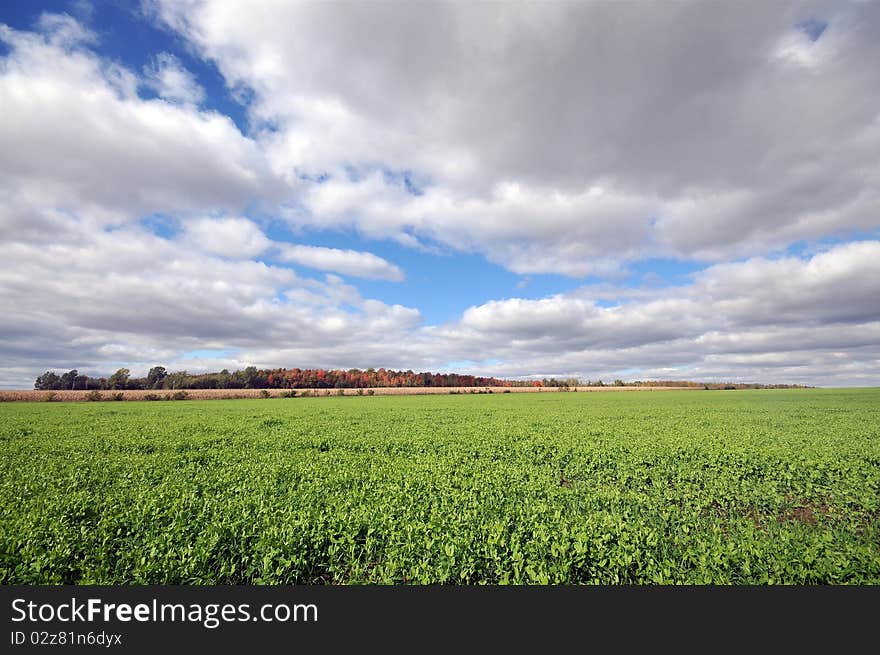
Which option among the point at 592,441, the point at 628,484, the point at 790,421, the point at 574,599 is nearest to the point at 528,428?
the point at 592,441

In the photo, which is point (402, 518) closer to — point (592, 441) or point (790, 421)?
point (592, 441)

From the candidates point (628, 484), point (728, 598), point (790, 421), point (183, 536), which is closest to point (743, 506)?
point (628, 484)

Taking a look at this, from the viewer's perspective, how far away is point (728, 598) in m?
6.90

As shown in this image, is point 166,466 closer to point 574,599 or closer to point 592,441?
point 574,599

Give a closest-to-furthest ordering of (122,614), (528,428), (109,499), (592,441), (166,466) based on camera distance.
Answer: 1. (122,614)
2. (109,499)
3. (166,466)
4. (592,441)
5. (528,428)

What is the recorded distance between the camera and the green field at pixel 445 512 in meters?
7.75

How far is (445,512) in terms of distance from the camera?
33.5ft

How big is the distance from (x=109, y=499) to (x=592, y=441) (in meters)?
20.8

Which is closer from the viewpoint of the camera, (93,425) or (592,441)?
(592,441)

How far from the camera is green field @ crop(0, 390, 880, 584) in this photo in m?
7.75

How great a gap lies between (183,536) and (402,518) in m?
4.75

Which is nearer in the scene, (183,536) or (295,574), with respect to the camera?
(295,574)

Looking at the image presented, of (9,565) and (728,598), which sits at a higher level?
(9,565)

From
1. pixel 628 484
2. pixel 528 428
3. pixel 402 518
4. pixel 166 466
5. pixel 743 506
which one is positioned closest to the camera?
pixel 402 518
